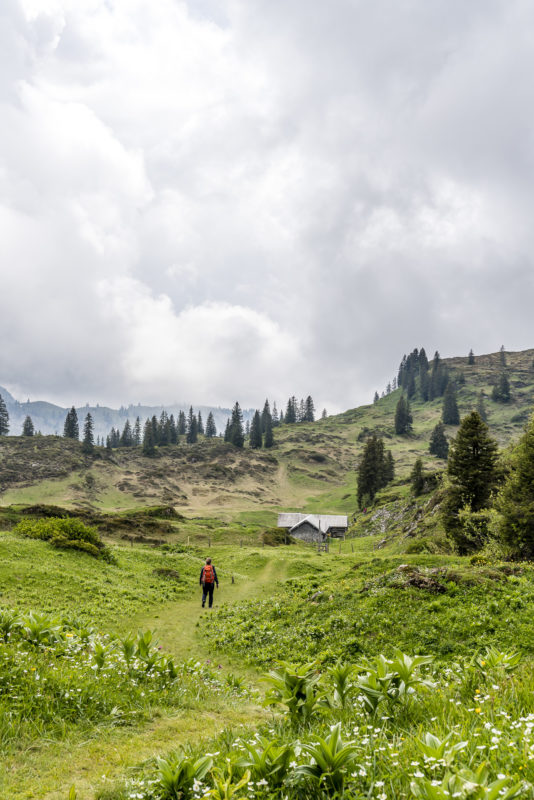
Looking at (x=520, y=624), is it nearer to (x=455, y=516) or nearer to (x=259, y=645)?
(x=259, y=645)

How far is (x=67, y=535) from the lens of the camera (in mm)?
28547

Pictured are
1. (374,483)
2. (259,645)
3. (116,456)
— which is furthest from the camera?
(116,456)

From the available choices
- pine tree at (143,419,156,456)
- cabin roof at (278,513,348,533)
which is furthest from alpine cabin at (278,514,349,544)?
pine tree at (143,419,156,456)

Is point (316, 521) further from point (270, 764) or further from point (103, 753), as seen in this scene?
point (270, 764)

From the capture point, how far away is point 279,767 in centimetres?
384

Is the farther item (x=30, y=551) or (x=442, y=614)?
(x=30, y=551)

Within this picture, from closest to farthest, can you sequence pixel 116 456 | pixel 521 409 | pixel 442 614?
pixel 442 614, pixel 116 456, pixel 521 409

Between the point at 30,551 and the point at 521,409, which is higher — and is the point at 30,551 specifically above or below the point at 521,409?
below

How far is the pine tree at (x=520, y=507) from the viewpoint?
25797 mm

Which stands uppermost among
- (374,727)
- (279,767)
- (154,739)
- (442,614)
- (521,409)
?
(521,409)

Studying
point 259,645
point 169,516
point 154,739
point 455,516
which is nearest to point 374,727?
point 154,739

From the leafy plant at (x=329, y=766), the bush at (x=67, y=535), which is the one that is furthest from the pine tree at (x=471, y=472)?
the leafy plant at (x=329, y=766)

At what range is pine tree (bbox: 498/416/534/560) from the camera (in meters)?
25.8

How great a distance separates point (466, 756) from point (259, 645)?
13.3m
